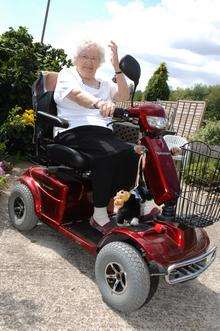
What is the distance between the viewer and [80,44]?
3.98 m

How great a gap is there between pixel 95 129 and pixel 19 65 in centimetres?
326

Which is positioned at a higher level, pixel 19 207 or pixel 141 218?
pixel 141 218

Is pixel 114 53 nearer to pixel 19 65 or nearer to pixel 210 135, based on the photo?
pixel 19 65

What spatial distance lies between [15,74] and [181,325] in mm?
4457

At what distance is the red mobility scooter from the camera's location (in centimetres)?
319

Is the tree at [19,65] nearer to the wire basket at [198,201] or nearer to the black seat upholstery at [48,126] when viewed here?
the black seat upholstery at [48,126]

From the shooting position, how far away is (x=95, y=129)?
12.9 ft

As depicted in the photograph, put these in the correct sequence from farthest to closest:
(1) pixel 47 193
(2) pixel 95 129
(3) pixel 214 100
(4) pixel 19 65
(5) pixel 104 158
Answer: (3) pixel 214 100, (4) pixel 19 65, (1) pixel 47 193, (2) pixel 95 129, (5) pixel 104 158

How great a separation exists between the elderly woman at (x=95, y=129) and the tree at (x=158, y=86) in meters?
22.9

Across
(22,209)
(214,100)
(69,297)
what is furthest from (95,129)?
(214,100)

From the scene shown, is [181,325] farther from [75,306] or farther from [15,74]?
[15,74]

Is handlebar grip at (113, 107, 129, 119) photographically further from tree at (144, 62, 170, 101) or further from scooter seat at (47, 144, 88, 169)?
tree at (144, 62, 170, 101)

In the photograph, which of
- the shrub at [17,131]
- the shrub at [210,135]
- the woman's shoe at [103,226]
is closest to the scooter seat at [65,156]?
the woman's shoe at [103,226]

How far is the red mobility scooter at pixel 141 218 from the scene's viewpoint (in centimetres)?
319
